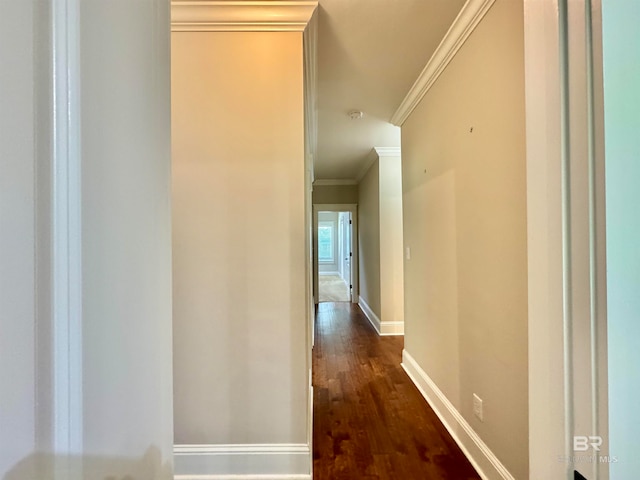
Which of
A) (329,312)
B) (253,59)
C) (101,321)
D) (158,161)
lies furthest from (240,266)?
(329,312)

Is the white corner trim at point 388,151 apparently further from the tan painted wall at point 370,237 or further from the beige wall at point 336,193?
the beige wall at point 336,193

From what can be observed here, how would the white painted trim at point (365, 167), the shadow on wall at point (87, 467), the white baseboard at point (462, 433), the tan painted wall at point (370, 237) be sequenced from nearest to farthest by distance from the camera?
the shadow on wall at point (87, 467)
the white baseboard at point (462, 433)
the tan painted wall at point (370, 237)
the white painted trim at point (365, 167)

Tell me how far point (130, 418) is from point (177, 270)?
54.1 inches

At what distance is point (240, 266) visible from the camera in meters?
1.73

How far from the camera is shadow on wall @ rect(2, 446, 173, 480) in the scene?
0.30 meters

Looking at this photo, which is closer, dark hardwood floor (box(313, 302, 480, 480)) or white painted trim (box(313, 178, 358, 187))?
dark hardwood floor (box(313, 302, 480, 480))

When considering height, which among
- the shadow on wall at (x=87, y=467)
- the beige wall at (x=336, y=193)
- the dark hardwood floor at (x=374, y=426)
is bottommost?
the dark hardwood floor at (x=374, y=426)

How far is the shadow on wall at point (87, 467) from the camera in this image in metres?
0.30

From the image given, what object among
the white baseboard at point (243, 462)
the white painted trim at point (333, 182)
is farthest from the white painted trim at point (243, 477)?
the white painted trim at point (333, 182)

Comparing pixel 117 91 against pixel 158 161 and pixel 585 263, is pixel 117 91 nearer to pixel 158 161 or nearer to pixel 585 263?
pixel 158 161

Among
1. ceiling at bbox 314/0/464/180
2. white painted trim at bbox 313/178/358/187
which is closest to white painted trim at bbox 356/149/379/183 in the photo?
white painted trim at bbox 313/178/358/187

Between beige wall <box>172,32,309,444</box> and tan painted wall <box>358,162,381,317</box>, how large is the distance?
2.81 m

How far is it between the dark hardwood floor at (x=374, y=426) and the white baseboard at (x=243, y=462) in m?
0.16

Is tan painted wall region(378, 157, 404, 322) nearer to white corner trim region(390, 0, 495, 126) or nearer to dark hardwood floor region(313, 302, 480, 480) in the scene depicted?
dark hardwood floor region(313, 302, 480, 480)
